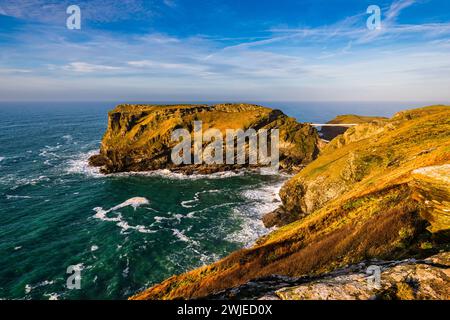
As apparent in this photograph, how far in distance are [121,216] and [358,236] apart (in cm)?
5717

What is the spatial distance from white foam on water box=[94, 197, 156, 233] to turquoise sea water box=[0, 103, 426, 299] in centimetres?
22

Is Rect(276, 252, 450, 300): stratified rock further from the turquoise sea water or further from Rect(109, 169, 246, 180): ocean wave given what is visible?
Rect(109, 169, 246, 180): ocean wave

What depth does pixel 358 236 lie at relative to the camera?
1809 cm

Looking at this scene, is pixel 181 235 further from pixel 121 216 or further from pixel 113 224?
pixel 121 216

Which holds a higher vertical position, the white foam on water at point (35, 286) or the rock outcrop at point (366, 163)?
the rock outcrop at point (366, 163)

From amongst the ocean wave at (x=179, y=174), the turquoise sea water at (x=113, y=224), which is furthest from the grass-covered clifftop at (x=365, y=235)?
the ocean wave at (x=179, y=174)

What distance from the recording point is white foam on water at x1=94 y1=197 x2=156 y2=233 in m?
57.5

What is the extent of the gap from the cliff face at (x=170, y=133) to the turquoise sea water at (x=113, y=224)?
8747 millimetres

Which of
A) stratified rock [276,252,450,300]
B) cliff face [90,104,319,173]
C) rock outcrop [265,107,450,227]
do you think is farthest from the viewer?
cliff face [90,104,319,173]

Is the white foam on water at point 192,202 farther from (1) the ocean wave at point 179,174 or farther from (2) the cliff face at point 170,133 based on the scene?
(2) the cliff face at point 170,133

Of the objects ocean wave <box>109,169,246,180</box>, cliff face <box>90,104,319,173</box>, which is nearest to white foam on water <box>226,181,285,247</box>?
ocean wave <box>109,169,246,180</box>

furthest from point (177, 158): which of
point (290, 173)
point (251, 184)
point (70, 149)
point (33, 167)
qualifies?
point (70, 149)

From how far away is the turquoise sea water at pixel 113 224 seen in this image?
41844 millimetres
